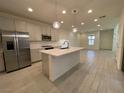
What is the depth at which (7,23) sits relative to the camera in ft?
9.86

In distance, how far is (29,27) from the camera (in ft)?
12.8

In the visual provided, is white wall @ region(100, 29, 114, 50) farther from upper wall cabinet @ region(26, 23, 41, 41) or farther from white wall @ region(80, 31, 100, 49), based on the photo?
upper wall cabinet @ region(26, 23, 41, 41)

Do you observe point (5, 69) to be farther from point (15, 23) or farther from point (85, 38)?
point (85, 38)

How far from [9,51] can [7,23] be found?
1.32m

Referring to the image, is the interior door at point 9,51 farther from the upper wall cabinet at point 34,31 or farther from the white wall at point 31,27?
the upper wall cabinet at point 34,31

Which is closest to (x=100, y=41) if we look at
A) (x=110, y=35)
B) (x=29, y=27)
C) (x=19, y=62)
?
(x=110, y=35)

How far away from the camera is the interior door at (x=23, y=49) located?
3154mm

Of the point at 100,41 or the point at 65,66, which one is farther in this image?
the point at 100,41

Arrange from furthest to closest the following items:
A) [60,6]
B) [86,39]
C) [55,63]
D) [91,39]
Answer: [86,39] < [91,39] < [60,6] < [55,63]

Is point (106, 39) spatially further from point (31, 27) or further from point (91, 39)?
point (31, 27)

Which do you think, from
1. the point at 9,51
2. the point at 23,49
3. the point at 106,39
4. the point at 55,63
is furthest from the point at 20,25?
the point at 106,39

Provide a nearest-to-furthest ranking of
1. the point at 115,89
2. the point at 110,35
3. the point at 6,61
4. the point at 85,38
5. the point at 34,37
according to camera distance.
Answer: the point at 115,89
the point at 6,61
the point at 34,37
the point at 110,35
the point at 85,38

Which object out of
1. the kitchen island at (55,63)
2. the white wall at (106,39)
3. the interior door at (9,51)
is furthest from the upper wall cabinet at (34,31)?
the white wall at (106,39)

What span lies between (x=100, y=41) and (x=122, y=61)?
26.4 feet
